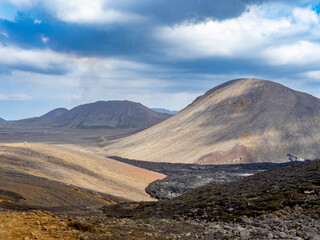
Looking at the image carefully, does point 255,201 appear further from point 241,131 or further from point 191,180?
point 241,131

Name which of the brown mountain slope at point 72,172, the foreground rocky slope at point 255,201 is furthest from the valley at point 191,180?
the brown mountain slope at point 72,172

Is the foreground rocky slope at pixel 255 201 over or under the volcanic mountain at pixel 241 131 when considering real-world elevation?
under

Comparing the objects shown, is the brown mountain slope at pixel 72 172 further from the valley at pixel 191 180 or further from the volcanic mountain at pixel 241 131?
the volcanic mountain at pixel 241 131

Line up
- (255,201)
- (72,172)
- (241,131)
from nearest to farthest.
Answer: (255,201) < (72,172) < (241,131)

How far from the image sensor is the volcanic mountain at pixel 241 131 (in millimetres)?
78250

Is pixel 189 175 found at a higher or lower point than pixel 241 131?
lower

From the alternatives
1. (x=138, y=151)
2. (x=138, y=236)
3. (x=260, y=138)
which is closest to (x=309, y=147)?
(x=260, y=138)

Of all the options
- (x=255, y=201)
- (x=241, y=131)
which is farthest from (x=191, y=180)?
(x=255, y=201)

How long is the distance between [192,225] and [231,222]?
1.79 m

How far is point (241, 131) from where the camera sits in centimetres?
8500

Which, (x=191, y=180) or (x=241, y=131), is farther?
(x=241, y=131)

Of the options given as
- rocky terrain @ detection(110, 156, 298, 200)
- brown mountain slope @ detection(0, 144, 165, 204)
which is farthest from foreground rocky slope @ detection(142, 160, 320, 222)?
rocky terrain @ detection(110, 156, 298, 200)

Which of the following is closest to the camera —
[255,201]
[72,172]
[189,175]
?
[255,201]

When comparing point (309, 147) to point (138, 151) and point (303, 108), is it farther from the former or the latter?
point (138, 151)
